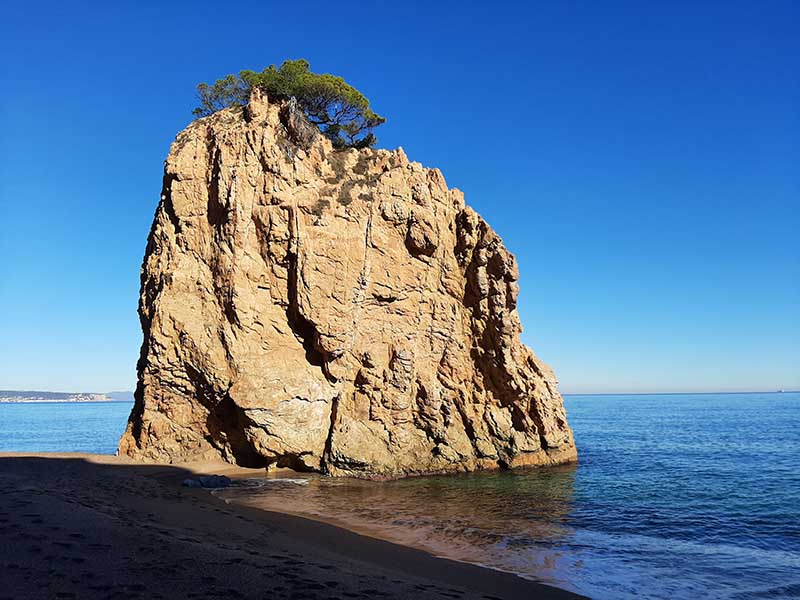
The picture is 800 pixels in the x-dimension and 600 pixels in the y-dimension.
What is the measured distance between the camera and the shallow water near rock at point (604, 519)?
12188 millimetres

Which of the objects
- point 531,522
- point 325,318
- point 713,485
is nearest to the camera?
point 531,522

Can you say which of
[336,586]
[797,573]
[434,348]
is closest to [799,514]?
[797,573]

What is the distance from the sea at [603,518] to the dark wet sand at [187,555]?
1958mm

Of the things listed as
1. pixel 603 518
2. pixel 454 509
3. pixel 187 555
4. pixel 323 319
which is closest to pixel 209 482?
pixel 323 319

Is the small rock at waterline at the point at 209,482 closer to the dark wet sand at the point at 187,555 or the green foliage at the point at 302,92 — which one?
the dark wet sand at the point at 187,555

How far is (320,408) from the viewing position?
25094mm

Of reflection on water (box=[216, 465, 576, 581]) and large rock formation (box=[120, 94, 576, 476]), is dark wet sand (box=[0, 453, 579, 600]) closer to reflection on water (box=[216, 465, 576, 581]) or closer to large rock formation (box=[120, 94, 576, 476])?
reflection on water (box=[216, 465, 576, 581])

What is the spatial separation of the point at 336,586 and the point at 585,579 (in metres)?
6.71

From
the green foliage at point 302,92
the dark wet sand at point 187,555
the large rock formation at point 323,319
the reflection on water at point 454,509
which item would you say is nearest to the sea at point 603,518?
the reflection on water at point 454,509

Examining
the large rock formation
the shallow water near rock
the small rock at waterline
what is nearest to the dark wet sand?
the shallow water near rock

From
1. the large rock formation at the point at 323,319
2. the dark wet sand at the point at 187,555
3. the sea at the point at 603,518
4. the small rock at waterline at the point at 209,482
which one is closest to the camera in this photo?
the dark wet sand at the point at 187,555

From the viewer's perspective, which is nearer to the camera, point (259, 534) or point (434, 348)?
point (259, 534)

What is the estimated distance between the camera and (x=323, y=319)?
25.6 m

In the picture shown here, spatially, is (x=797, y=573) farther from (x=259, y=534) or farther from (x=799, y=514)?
(x=259, y=534)
